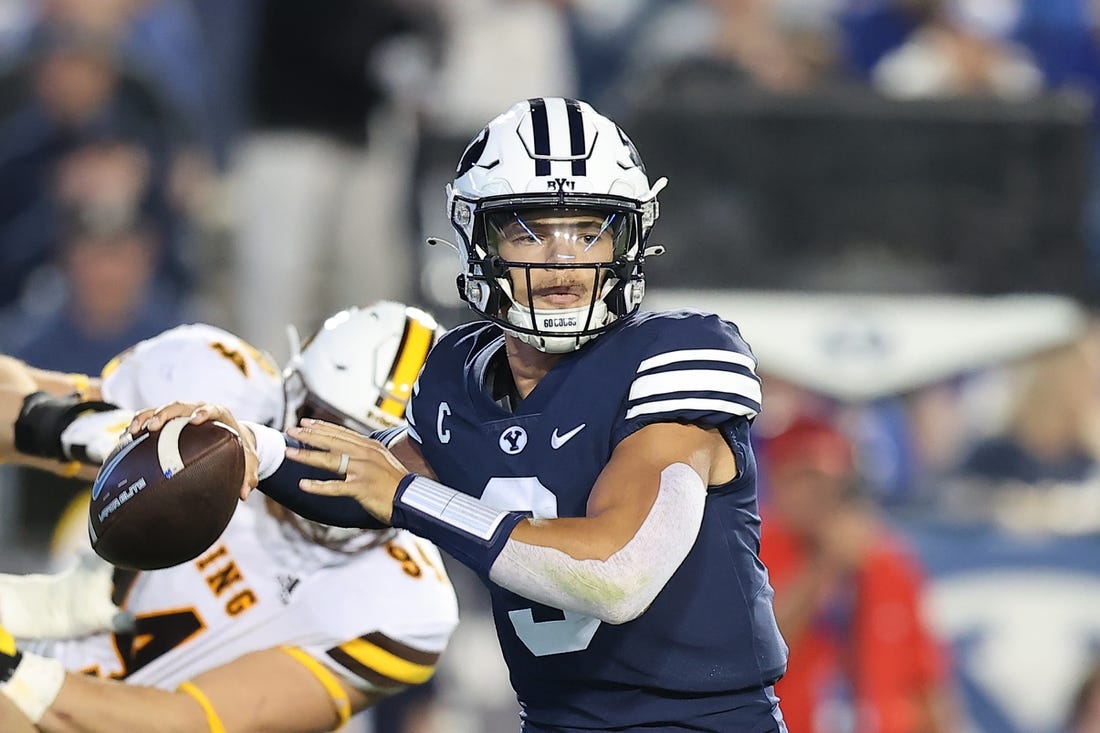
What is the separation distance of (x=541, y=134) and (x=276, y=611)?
1171 millimetres

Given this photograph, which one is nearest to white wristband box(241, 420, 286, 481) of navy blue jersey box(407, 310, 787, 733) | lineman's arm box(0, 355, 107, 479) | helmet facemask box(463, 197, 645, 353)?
navy blue jersey box(407, 310, 787, 733)

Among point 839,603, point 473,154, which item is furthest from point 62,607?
point 839,603

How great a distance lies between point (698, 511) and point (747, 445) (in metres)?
0.27

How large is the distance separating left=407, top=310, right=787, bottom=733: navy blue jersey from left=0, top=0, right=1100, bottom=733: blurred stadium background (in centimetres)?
268

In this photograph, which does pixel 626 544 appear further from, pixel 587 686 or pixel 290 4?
pixel 290 4

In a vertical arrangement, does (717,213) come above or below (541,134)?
below

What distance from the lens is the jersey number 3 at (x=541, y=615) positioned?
2.63 m

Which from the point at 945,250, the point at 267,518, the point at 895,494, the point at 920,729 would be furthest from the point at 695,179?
the point at 267,518

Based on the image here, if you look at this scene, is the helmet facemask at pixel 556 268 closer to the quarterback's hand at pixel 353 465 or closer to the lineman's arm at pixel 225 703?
the quarterback's hand at pixel 353 465

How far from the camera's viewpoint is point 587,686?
2.65 m

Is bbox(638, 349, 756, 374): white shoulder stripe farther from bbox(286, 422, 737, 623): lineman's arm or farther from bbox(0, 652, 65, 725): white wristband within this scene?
bbox(0, 652, 65, 725): white wristband

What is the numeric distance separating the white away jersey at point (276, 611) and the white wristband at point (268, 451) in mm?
748

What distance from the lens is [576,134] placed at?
9.10ft

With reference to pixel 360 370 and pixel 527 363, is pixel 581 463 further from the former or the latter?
pixel 360 370
